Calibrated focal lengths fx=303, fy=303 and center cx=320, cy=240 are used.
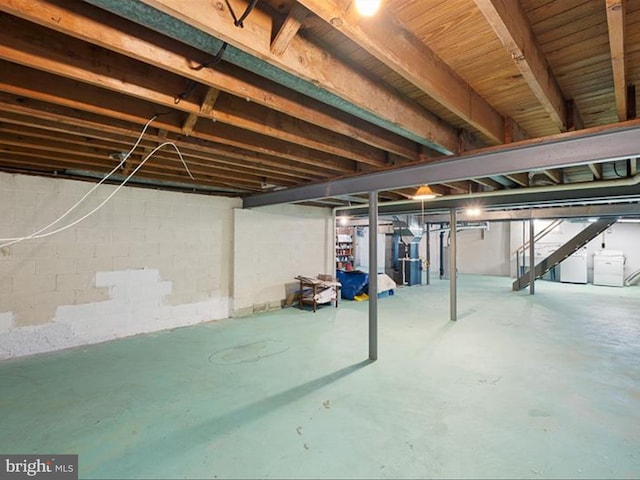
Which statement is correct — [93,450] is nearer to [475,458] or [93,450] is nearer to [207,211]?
[475,458]

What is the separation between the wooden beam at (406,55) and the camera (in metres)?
1.16

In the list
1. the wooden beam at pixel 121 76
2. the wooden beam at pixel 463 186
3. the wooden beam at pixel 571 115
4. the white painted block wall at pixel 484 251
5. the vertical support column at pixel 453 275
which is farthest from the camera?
the white painted block wall at pixel 484 251

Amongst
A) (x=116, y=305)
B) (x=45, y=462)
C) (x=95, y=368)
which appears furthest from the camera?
(x=116, y=305)

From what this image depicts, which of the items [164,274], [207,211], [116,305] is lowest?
[116,305]

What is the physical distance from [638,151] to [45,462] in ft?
13.4

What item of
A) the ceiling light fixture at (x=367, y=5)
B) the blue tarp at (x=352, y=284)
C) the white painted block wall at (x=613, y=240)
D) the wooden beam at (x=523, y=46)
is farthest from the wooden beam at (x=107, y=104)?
the white painted block wall at (x=613, y=240)

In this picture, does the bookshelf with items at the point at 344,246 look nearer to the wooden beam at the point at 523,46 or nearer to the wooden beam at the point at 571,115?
the wooden beam at the point at 571,115

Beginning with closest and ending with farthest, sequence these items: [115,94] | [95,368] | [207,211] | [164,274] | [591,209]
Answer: [115,94] → [95,368] → [164,274] → [207,211] → [591,209]

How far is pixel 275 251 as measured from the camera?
19.0 feet

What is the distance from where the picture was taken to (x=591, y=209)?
643 cm

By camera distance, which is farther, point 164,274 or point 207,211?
point 207,211

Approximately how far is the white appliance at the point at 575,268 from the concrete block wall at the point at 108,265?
418 inches

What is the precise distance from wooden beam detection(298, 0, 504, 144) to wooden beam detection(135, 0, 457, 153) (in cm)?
32

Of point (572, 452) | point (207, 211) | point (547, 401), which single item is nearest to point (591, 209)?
point (547, 401)
